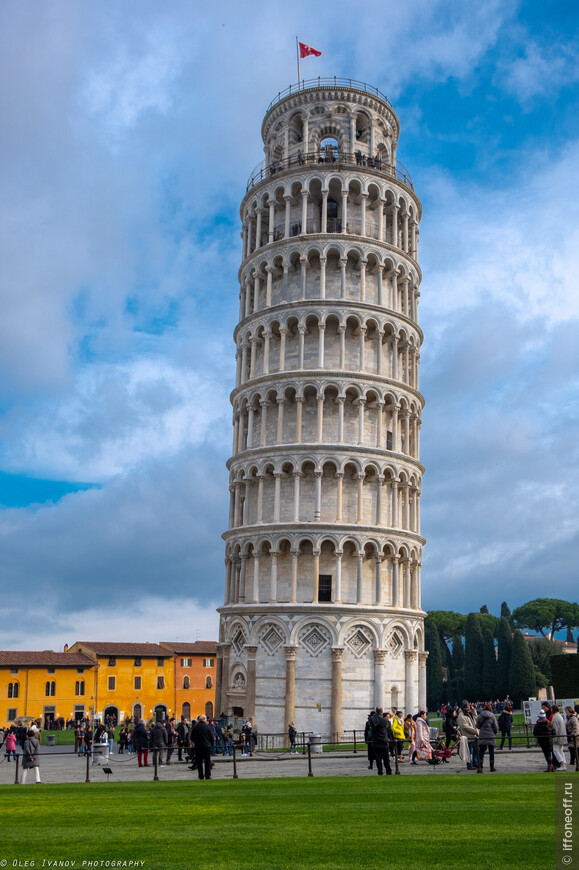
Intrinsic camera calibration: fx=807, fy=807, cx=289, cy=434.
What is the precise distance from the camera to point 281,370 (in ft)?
169

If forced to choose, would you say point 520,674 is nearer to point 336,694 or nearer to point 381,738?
point 336,694

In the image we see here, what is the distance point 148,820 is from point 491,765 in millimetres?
12341

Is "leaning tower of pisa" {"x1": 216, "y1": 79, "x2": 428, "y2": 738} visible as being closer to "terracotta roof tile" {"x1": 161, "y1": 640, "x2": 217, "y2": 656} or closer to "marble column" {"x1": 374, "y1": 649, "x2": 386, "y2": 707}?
"marble column" {"x1": 374, "y1": 649, "x2": 386, "y2": 707}

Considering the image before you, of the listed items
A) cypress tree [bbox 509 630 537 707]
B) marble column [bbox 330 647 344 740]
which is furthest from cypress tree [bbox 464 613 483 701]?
marble column [bbox 330 647 344 740]

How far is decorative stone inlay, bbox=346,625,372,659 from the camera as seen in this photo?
154ft

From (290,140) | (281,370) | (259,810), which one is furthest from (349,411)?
(259,810)

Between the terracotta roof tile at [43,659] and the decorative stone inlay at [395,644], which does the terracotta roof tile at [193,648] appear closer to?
the terracotta roof tile at [43,659]

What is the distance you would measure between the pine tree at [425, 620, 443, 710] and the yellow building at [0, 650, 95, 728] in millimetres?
40950

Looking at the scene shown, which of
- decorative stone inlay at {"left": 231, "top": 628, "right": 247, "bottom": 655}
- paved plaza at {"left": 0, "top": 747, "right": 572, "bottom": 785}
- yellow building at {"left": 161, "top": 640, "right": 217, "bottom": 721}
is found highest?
decorative stone inlay at {"left": 231, "top": 628, "right": 247, "bottom": 655}

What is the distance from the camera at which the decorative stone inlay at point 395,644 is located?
48.2m

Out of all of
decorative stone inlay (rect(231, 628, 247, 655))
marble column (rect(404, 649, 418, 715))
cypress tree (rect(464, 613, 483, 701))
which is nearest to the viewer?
marble column (rect(404, 649, 418, 715))

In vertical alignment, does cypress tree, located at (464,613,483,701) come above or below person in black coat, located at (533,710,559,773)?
below

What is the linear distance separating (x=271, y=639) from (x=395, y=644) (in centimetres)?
755

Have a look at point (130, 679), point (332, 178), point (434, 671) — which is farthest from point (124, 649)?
point (332, 178)
